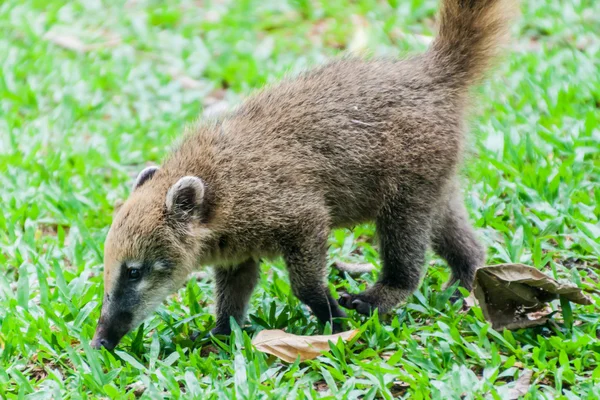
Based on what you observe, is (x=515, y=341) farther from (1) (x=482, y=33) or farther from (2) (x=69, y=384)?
(2) (x=69, y=384)

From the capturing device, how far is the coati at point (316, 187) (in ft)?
15.9

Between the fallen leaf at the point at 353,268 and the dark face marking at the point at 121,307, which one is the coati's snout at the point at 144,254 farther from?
the fallen leaf at the point at 353,268

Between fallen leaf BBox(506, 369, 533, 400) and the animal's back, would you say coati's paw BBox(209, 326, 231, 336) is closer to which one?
the animal's back

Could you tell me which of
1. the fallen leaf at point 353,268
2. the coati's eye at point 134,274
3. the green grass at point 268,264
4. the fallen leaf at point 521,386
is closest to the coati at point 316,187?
the coati's eye at point 134,274

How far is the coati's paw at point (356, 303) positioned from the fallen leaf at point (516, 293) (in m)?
0.62

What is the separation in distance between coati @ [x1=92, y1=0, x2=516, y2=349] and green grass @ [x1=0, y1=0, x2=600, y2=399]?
9.1 inches

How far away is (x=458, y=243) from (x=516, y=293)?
0.83m

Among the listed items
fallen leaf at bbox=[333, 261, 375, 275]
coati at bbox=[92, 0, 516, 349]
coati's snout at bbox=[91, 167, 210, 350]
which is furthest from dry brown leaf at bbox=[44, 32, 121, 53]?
coati's snout at bbox=[91, 167, 210, 350]

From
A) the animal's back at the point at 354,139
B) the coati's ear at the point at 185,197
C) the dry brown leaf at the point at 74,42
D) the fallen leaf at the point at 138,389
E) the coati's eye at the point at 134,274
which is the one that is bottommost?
the dry brown leaf at the point at 74,42

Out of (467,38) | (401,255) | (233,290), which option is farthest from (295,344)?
(467,38)

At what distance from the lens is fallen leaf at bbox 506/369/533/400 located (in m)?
4.15

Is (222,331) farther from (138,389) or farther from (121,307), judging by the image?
(138,389)

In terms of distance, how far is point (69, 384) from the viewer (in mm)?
4570

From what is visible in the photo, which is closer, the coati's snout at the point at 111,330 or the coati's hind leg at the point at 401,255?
the coati's snout at the point at 111,330
